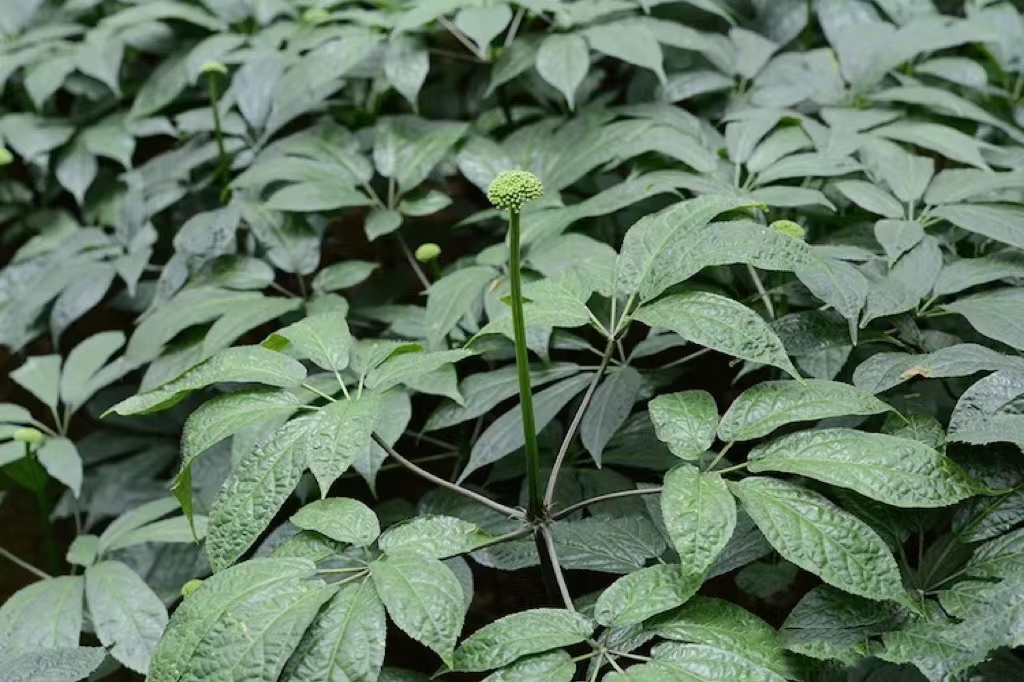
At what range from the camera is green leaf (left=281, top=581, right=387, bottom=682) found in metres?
→ 0.71

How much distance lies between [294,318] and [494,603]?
1.56 feet

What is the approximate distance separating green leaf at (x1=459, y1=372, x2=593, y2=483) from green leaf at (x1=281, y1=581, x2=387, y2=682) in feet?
0.98

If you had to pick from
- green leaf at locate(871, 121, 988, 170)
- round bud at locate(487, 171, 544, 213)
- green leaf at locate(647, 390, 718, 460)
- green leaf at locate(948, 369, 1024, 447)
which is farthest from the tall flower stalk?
green leaf at locate(871, 121, 988, 170)

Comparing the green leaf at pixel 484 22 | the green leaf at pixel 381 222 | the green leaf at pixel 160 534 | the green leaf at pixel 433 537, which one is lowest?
the green leaf at pixel 160 534

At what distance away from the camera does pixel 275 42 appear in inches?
65.4

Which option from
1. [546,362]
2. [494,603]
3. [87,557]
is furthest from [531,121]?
[87,557]

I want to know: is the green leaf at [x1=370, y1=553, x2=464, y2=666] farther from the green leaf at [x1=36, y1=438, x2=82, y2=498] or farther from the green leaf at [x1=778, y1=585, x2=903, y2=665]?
the green leaf at [x1=36, y1=438, x2=82, y2=498]

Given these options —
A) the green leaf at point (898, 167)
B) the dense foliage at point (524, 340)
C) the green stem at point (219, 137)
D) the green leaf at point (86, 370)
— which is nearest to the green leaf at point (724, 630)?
the dense foliage at point (524, 340)

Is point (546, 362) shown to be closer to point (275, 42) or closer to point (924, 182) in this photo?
point (924, 182)

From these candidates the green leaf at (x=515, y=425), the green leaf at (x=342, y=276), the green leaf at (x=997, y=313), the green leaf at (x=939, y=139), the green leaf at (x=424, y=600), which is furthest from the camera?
the green leaf at (x=342, y=276)

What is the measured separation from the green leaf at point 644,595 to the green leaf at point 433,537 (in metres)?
0.12

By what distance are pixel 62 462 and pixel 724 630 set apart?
89 cm

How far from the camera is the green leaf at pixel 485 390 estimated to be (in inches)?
42.9

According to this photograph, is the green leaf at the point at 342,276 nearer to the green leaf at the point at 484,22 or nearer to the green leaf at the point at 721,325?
the green leaf at the point at 484,22
